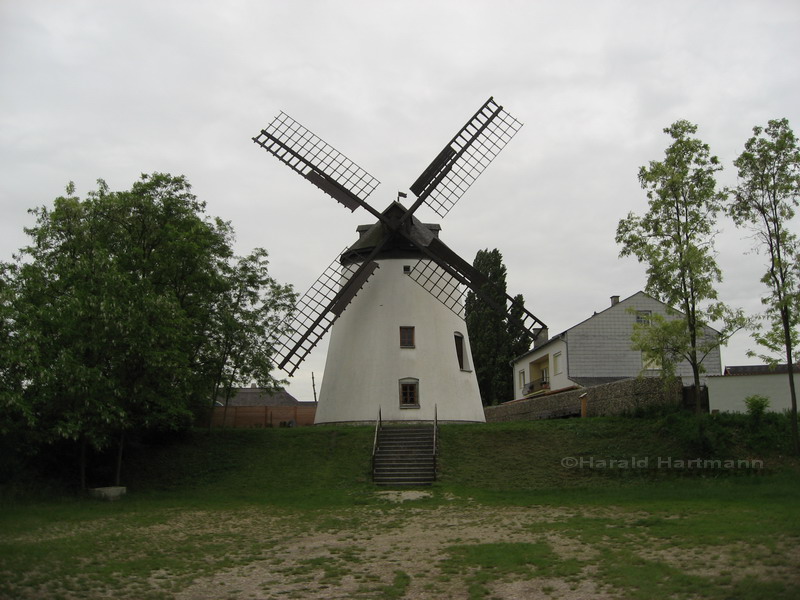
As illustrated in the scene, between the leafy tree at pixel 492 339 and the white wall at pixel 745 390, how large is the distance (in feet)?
77.0

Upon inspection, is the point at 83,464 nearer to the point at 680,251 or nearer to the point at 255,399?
the point at 680,251

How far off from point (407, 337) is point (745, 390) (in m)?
12.9

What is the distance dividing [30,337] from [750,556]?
19.4 m

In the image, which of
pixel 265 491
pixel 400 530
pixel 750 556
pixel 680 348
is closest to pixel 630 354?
pixel 680 348

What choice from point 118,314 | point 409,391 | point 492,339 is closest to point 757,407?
point 409,391

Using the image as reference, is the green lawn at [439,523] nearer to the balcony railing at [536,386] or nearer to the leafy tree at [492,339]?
the balcony railing at [536,386]

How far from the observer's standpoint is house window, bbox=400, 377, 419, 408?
31.7 m

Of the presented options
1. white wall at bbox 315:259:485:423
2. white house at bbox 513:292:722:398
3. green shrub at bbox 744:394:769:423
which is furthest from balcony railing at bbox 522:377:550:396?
green shrub at bbox 744:394:769:423

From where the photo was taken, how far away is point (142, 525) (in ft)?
63.1

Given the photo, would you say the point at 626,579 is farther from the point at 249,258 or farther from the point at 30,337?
the point at 249,258

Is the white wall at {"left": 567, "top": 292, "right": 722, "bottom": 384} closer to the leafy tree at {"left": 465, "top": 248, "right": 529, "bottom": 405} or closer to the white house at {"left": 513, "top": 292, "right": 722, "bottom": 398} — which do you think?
the white house at {"left": 513, "top": 292, "right": 722, "bottom": 398}

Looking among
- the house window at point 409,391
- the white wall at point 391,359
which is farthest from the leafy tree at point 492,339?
the house window at point 409,391

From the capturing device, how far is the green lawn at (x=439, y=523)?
1294cm

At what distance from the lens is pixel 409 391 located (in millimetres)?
31828
